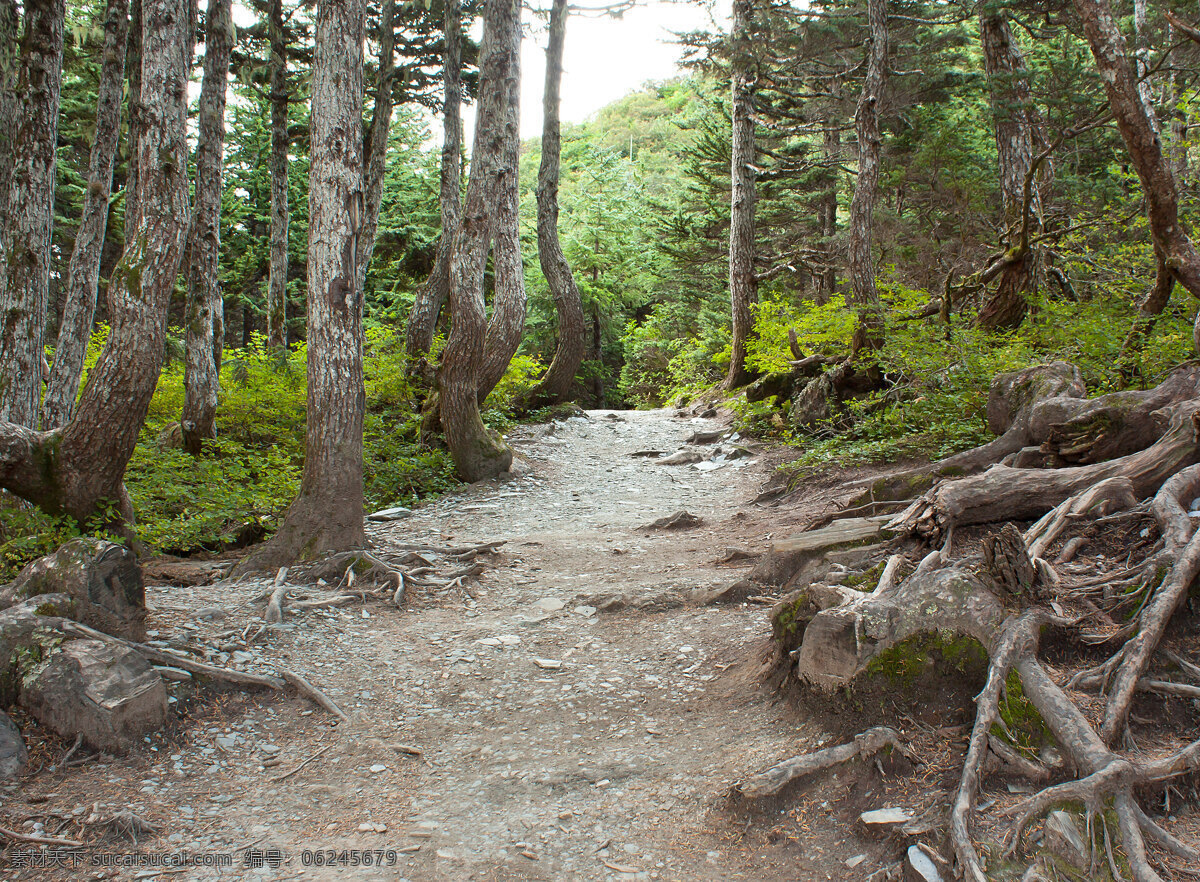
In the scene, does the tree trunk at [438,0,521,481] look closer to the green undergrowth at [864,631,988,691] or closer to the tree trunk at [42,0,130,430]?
the tree trunk at [42,0,130,430]

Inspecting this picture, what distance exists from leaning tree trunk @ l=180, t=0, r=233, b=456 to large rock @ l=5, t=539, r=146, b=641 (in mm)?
8032

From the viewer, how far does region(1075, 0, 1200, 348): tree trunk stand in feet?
18.3

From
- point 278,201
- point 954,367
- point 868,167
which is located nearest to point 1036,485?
point 954,367

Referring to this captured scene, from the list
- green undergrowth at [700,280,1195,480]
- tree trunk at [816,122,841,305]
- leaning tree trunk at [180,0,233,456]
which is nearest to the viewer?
green undergrowth at [700,280,1195,480]

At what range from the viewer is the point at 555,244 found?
16203 mm

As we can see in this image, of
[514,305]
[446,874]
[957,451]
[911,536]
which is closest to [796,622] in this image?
[911,536]

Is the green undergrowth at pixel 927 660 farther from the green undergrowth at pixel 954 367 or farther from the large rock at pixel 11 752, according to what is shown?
the green undergrowth at pixel 954 367

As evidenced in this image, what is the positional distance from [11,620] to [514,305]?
863 cm

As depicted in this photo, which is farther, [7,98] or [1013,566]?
[7,98]

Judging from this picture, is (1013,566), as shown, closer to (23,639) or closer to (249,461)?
(23,639)

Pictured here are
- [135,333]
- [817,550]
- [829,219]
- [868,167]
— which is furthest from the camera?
[829,219]

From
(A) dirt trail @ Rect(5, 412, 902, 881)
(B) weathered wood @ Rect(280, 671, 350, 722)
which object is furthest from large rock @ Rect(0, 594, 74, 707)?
(B) weathered wood @ Rect(280, 671, 350, 722)

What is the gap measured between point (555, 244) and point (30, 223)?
10291mm

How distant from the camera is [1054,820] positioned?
7.52 ft
